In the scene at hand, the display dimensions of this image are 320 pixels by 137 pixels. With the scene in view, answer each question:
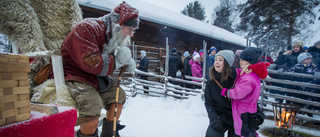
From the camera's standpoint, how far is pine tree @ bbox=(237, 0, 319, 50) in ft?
46.8

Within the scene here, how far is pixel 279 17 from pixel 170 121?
18.0 metres

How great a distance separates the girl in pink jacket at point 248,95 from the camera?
1.81 m

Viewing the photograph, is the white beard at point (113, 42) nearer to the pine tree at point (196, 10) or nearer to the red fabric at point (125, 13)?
the red fabric at point (125, 13)

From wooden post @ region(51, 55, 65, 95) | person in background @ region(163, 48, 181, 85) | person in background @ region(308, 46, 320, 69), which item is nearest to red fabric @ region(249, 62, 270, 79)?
wooden post @ region(51, 55, 65, 95)

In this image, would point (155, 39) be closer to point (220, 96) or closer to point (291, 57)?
point (291, 57)

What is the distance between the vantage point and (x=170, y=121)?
341 centimetres

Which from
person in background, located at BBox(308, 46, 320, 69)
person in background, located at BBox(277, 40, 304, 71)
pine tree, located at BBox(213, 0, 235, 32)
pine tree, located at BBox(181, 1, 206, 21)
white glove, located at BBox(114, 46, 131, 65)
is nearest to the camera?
white glove, located at BBox(114, 46, 131, 65)

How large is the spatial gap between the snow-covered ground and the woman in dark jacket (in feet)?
3.19

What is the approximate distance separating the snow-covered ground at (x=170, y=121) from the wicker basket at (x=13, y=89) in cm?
160

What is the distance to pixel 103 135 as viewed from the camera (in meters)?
1.82

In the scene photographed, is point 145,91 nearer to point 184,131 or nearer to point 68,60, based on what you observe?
point 184,131

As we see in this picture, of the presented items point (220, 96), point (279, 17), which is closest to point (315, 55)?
point (220, 96)

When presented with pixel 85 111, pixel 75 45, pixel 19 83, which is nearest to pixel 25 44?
pixel 75 45

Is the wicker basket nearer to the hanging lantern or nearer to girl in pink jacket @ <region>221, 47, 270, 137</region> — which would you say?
girl in pink jacket @ <region>221, 47, 270, 137</region>
